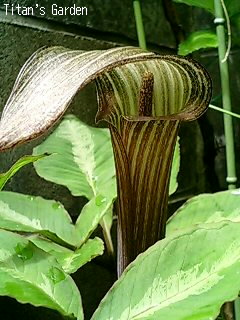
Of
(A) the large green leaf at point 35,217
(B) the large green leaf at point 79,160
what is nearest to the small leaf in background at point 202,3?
(B) the large green leaf at point 79,160

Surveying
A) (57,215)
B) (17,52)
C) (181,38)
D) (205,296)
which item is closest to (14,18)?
(17,52)

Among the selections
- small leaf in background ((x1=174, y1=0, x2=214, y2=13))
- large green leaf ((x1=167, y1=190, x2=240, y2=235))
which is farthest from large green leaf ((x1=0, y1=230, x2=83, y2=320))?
small leaf in background ((x1=174, y1=0, x2=214, y2=13))

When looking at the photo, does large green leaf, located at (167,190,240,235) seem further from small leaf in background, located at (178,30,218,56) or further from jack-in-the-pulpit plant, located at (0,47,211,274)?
small leaf in background, located at (178,30,218,56)

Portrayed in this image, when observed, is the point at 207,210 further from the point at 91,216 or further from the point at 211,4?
the point at 211,4

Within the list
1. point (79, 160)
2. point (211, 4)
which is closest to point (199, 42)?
point (211, 4)

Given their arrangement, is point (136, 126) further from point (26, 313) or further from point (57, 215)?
point (26, 313)

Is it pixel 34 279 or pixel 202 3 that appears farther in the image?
pixel 202 3
